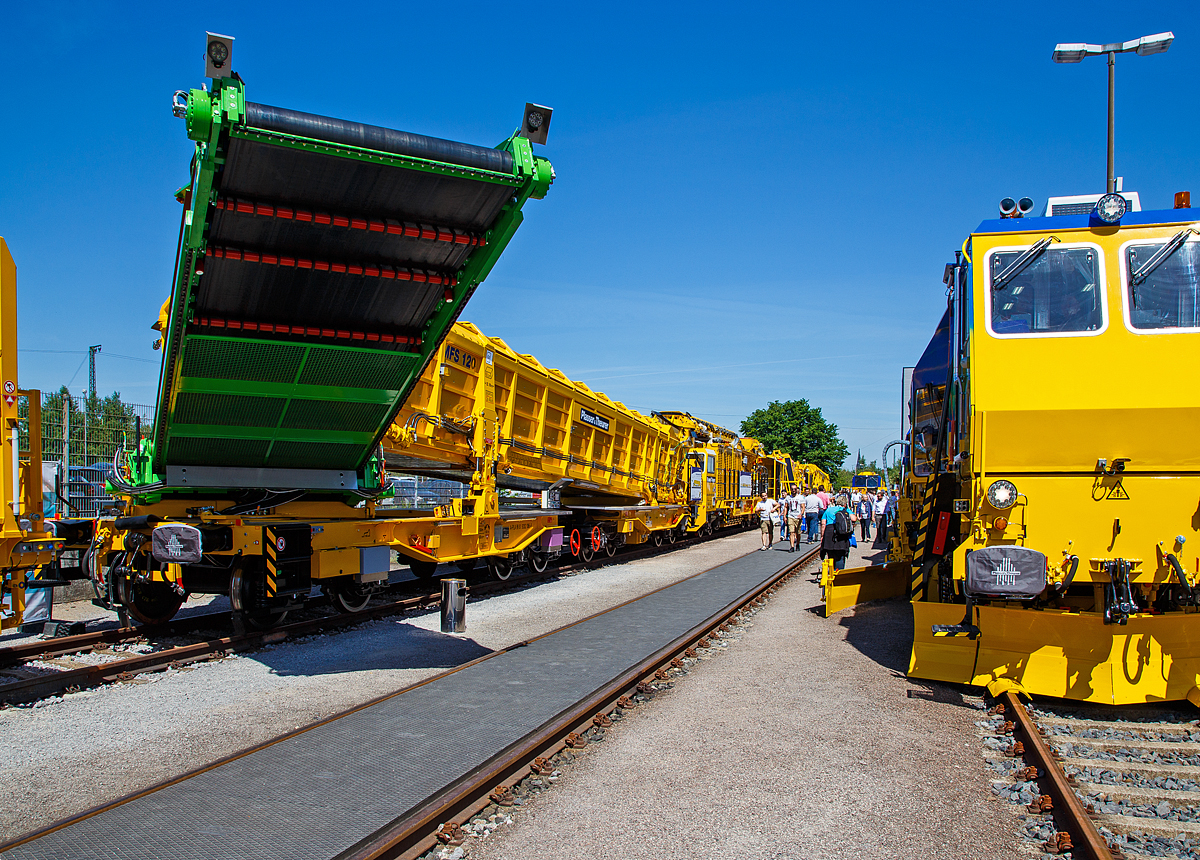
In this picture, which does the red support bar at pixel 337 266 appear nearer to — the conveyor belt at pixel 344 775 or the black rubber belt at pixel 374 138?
the black rubber belt at pixel 374 138

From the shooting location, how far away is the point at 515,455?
12.1 meters

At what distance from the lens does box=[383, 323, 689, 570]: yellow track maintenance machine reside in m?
9.93

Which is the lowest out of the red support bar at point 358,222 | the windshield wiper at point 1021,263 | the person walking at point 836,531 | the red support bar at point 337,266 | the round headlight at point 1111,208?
the person walking at point 836,531

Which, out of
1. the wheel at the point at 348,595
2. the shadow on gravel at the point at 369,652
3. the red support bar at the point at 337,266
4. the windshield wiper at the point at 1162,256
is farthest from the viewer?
the wheel at the point at 348,595

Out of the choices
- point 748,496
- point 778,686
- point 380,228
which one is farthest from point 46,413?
point 748,496

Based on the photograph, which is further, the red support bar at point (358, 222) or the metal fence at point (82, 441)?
the metal fence at point (82, 441)

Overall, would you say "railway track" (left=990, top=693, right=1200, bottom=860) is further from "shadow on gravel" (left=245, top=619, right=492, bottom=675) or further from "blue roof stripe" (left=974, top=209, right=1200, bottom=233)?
"shadow on gravel" (left=245, top=619, right=492, bottom=675)

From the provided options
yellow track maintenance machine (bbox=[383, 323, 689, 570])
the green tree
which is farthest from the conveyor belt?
the green tree

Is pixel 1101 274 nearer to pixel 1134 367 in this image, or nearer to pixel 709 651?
pixel 1134 367

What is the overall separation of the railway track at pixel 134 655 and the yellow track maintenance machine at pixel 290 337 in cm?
30

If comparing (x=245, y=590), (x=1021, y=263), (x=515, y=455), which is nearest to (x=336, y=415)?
(x=245, y=590)

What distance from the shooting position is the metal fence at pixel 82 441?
1031 cm

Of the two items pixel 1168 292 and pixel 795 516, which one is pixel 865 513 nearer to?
pixel 795 516

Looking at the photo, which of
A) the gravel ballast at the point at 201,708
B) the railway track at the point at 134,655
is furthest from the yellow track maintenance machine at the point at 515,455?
the gravel ballast at the point at 201,708
